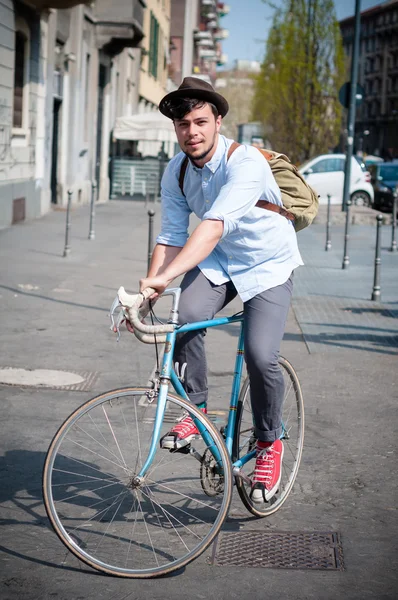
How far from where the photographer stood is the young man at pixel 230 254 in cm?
395

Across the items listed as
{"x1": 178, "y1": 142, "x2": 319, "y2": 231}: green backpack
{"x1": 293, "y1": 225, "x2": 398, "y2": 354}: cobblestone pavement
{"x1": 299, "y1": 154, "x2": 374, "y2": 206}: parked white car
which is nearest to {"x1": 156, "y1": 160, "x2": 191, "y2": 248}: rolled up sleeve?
{"x1": 178, "y1": 142, "x2": 319, "y2": 231}: green backpack

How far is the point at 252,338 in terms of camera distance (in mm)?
4145

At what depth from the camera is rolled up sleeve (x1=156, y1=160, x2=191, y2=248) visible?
4.28m

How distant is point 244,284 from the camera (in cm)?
423

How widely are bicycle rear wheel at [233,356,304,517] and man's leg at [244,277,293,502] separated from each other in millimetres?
79

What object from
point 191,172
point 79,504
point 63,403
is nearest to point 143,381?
point 63,403

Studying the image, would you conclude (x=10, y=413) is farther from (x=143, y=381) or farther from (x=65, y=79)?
(x=65, y=79)

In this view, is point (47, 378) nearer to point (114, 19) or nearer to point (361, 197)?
point (114, 19)

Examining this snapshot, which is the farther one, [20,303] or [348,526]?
[20,303]

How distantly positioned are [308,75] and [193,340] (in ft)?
124

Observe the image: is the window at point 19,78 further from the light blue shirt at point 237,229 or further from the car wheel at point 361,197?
the light blue shirt at point 237,229

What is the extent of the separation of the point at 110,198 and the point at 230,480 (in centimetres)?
2951

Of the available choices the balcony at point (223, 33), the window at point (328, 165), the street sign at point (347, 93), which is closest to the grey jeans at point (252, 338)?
the street sign at point (347, 93)

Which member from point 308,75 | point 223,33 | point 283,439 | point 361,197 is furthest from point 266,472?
point 223,33
